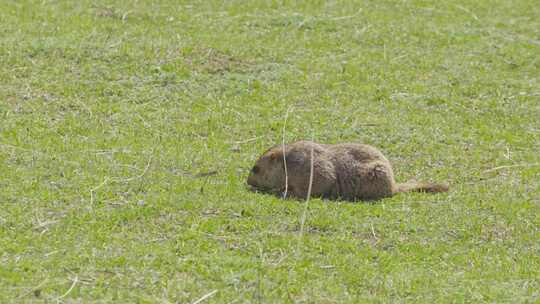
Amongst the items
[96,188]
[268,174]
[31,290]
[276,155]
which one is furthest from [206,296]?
[276,155]

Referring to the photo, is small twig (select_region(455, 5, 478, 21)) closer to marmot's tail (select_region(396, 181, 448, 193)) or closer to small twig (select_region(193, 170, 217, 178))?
marmot's tail (select_region(396, 181, 448, 193))

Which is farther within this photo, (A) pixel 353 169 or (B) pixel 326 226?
(A) pixel 353 169

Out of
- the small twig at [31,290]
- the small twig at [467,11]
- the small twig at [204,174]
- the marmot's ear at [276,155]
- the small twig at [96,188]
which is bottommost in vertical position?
the small twig at [204,174]

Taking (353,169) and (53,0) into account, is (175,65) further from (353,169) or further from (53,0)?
(353,169)

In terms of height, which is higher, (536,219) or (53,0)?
(53,0)

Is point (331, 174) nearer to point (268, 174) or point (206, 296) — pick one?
point (268, 174)

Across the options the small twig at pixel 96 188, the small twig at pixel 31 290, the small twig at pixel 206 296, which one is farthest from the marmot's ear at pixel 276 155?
the small twig at pixel 31 290

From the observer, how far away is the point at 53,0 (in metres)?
15.3

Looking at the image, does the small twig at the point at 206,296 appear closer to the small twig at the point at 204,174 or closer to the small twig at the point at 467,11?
the small twig at the point at 204,174

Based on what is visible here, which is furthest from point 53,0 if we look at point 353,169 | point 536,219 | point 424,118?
point 536,219

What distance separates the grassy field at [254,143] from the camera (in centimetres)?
724

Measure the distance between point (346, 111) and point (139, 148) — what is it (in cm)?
303

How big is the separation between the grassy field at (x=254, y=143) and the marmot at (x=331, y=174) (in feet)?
0.70

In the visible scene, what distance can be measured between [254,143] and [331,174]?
6.09 ft
